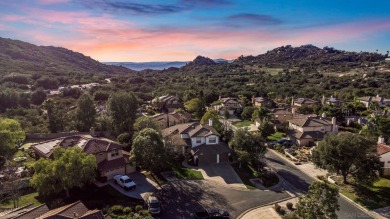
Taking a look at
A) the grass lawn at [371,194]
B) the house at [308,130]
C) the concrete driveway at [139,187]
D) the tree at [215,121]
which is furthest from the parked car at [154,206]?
the house at [308,130]

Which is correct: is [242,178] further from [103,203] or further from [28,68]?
[28,68]

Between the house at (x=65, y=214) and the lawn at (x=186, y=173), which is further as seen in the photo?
the lawn at (x=186, y=173)

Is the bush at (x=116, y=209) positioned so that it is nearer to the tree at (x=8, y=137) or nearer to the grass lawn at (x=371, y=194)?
the tree at (x=8, y=137)

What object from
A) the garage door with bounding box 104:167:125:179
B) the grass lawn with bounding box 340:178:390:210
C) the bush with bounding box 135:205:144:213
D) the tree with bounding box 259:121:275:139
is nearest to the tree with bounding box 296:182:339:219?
the grass lawn with bounding box 340:178:390:210

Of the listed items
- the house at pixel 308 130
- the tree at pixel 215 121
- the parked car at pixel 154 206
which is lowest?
the parked car at pixel 154 206

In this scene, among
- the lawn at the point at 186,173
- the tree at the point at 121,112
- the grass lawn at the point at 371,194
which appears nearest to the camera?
the grass lawn at the point at 371,194

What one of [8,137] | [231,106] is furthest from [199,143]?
[231,106]
